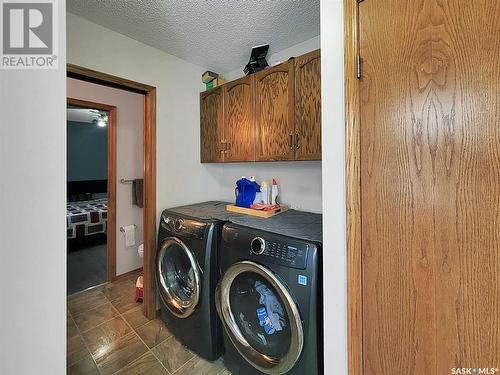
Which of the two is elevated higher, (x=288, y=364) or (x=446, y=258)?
(x=446, y=258)

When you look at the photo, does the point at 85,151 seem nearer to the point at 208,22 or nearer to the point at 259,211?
the point at 208,22

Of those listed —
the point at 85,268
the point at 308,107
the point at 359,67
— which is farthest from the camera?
the point at 85,268

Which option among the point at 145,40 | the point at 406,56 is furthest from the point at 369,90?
the point at 145,40

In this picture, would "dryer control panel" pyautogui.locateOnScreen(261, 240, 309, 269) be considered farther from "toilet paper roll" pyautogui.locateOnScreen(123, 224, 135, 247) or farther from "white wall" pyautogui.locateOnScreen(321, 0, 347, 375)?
"toilet paper roll" pyautogui.locateOnScreen(123, 224, 135, 247)

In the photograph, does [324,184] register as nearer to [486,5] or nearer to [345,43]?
[345,43]

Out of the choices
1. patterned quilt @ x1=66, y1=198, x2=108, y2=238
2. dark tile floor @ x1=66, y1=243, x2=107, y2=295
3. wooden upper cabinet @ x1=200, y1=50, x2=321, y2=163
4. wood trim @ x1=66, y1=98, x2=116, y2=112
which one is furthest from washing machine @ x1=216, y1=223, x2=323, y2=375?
patterned quilt @ x1=66, y1=198, x2=108, y2=238

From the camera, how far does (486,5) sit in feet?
1.93

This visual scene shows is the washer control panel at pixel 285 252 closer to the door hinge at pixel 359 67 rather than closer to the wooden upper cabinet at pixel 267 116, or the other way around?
the wooden upper cabinet at pixel 267 116

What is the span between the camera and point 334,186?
0.90 m

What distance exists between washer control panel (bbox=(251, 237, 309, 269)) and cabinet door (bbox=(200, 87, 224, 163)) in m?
1.17

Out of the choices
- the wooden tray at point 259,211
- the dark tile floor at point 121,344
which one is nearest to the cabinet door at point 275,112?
the wooden tray at point 259,211

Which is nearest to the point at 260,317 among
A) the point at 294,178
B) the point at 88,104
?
the point at 294,178

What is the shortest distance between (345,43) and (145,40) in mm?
1757

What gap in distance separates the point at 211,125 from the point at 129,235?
1762mm
